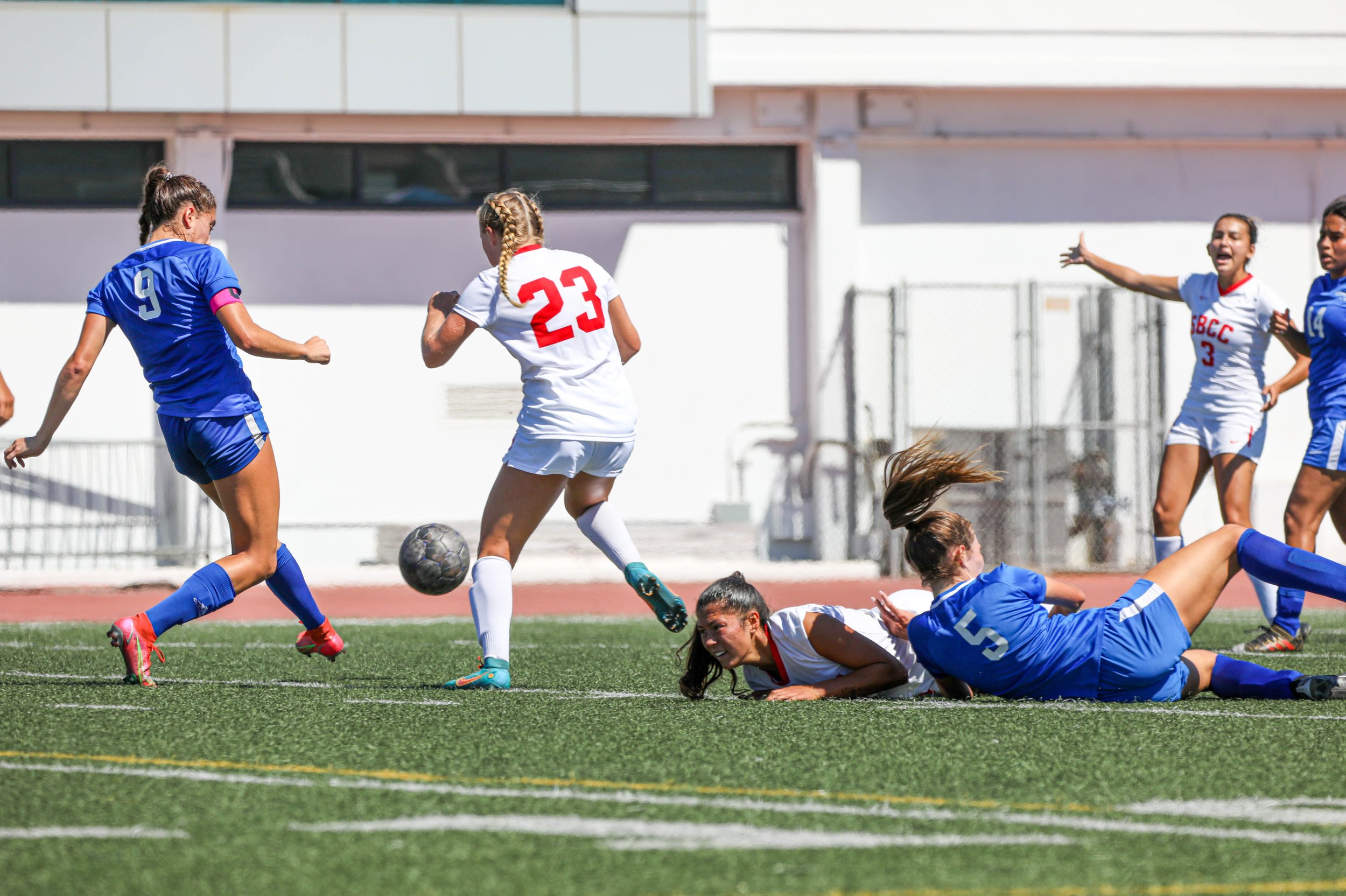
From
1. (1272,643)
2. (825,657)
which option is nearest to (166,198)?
(825,657)

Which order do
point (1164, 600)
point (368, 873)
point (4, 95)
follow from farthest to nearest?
point (4, 95), point (1164, 600), point (368, 873)

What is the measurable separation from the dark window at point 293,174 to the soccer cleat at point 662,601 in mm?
11574

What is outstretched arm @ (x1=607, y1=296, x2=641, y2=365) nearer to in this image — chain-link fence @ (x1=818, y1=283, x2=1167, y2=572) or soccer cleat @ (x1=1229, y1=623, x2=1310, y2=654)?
soccer cleat @ (x1=1229, y1=623, x2=1310, y2=654)

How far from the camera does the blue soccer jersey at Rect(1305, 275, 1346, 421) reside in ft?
24.6

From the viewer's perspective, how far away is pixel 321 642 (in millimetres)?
6535

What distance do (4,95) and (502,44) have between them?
4.72 m

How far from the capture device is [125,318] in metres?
5.98

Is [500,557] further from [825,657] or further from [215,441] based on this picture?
[825,657]

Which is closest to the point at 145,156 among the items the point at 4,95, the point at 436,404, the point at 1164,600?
the point at 4,95

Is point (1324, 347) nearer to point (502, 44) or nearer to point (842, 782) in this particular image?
point (842, 782)

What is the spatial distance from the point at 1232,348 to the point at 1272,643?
5.54 feet

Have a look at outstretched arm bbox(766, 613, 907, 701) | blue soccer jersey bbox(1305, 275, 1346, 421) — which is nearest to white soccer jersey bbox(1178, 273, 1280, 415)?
blue soccer jersey bbox(1305, 275, 1346, 421)

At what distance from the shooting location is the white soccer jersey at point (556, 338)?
5.75 metres

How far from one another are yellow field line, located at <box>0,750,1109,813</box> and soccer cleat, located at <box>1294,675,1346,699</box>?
7.30ft
